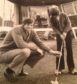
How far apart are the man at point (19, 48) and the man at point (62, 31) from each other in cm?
9

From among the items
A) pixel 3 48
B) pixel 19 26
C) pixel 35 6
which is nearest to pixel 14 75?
pixel 3 48

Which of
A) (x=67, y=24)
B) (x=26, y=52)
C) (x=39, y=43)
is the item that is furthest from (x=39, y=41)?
(x=67, y=24)

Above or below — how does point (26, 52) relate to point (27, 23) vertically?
below

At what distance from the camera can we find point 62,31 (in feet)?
6.91

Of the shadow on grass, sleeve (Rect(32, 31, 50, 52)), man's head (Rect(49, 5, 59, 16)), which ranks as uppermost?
man's head (Rect(49, 5, 59, 16))

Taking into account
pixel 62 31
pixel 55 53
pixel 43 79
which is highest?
pixel 62 31

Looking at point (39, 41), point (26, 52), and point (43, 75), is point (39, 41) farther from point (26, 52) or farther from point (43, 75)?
point (43, 75)

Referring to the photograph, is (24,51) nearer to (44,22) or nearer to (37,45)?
(37,45)

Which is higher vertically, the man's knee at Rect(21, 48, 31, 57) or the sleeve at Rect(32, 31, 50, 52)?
the sleeve at Rect(32, 31, 50, 52)

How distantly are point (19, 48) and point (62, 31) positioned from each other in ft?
1.16

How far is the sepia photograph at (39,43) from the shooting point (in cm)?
207

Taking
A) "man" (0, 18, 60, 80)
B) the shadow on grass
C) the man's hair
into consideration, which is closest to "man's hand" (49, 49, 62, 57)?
"man" (0, 18, 60, 80)

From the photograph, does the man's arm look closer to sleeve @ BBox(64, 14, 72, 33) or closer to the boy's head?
the boy's head

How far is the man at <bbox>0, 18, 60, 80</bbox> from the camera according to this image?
81.2 inches
